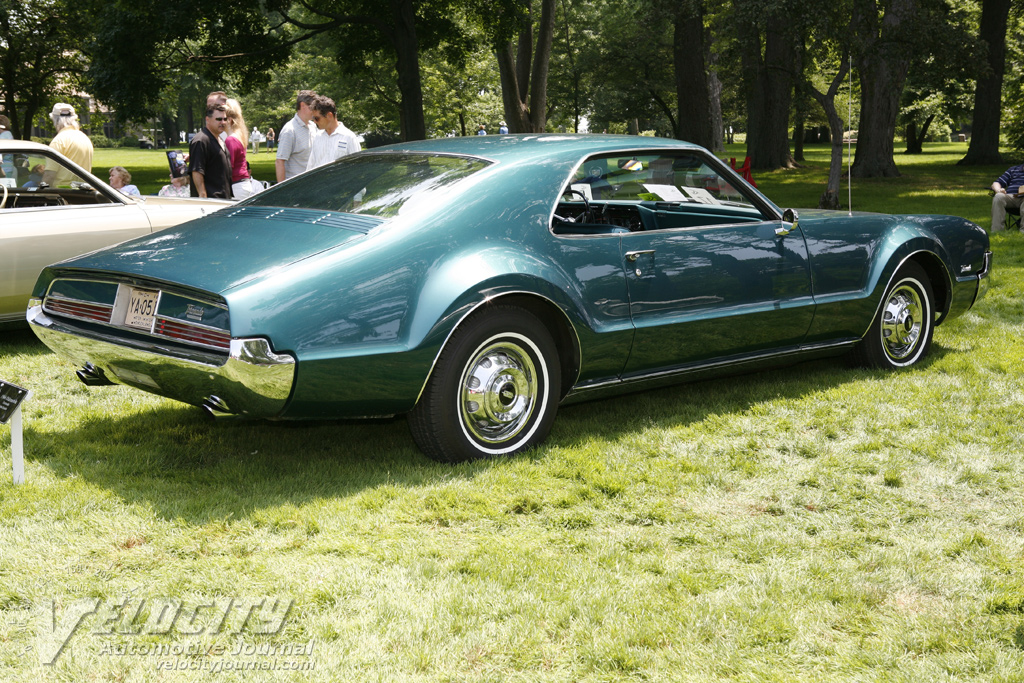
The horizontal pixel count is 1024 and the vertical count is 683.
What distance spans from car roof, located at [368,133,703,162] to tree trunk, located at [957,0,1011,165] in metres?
23.6

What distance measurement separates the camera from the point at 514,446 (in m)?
4.80

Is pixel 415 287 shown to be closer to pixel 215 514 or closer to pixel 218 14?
pixel 215 514

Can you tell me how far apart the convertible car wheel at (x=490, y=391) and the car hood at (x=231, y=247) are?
66cm

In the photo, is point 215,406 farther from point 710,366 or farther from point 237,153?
point 237,153

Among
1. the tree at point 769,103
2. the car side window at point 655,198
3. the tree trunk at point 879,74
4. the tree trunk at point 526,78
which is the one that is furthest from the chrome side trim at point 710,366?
the tree at point 769,103

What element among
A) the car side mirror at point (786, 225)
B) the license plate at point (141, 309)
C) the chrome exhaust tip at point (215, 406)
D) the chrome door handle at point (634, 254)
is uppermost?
the car side mirror at point (786, 225)

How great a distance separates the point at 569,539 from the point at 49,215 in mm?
5120

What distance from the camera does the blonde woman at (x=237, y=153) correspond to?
957 cm

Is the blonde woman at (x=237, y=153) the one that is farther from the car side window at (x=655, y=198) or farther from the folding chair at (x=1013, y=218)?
the folding chair at (x=1013, y=218)

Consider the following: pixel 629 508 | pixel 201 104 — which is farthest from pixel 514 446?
pixel 201 104

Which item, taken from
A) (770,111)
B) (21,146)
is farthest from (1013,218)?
(770,111)

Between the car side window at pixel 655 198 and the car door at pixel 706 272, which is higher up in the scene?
the car side window at pixel 655 198

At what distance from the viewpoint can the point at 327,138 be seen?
374 inches

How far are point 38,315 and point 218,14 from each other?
1933 cm
